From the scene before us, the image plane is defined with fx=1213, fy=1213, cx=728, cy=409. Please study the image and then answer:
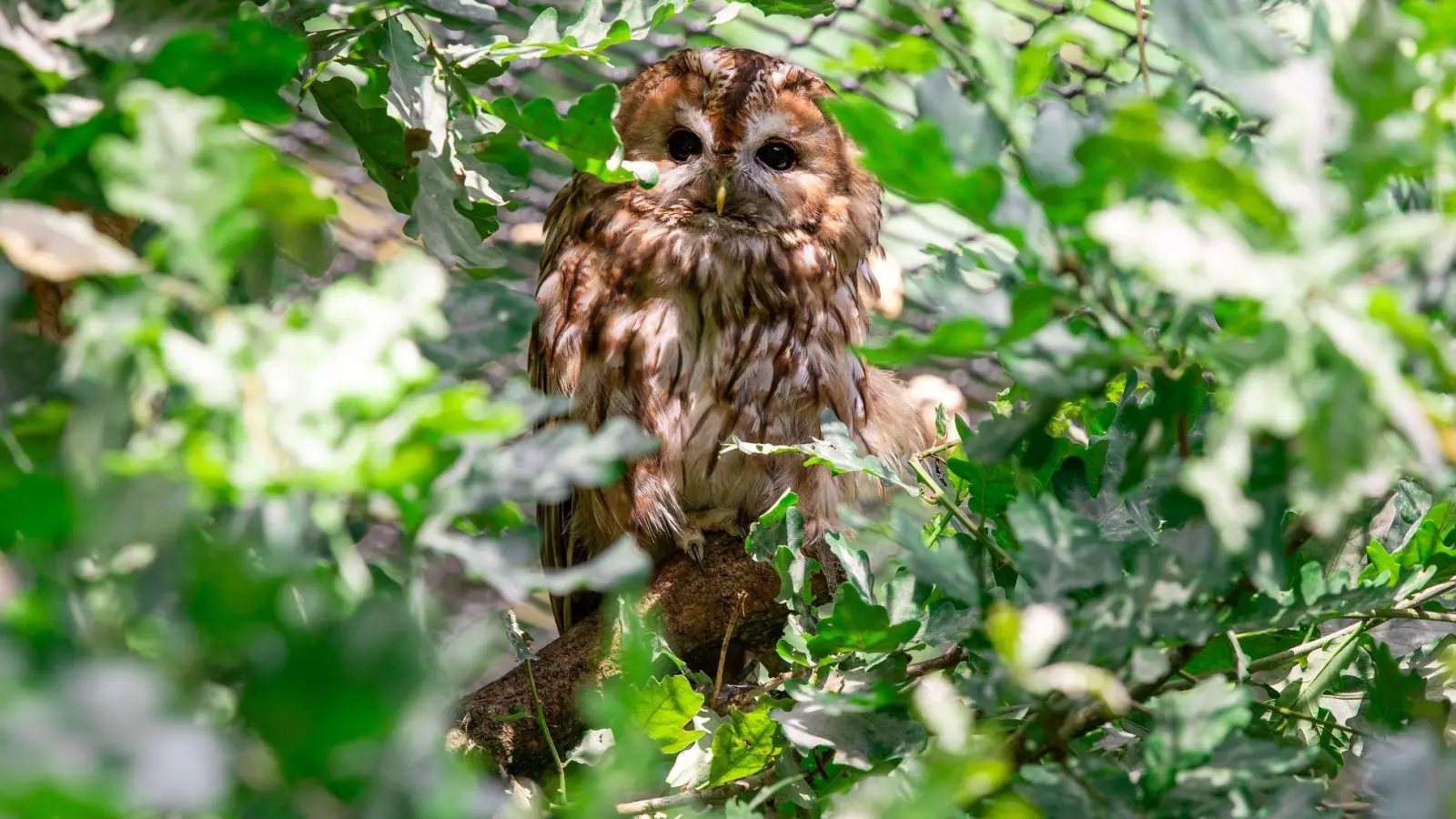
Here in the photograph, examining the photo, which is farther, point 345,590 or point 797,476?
point 797,476

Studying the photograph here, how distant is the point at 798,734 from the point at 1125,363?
325mm

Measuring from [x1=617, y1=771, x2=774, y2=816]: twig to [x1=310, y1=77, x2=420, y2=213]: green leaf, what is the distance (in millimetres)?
527

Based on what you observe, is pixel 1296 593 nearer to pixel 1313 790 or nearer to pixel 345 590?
pixel 1313 790

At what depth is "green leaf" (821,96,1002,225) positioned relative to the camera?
518 millimetres

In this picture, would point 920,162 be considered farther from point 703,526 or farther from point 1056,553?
point 703,526

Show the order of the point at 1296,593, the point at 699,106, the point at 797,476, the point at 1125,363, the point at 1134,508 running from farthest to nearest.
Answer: the point at 699,106, the point at 797,476, the point at 1134,508, the point at 1296,593, the point at 1125,363

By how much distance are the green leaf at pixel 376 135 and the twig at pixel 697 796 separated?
53cm

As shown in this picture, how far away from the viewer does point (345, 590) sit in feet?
1.53

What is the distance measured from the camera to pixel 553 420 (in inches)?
73.2

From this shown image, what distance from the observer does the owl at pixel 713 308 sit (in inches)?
69.2

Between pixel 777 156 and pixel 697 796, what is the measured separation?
1215 mm

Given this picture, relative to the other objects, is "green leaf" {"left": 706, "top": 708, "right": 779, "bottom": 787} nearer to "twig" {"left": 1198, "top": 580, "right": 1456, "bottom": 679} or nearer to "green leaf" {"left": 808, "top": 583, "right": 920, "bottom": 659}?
"green leaf" {"left": 808, "top": 583, "right": 920, "bottom": 659}

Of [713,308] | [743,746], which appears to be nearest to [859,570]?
[743,746]

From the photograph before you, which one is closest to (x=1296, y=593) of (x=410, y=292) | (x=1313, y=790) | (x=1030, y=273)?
(x=1313, y=790)
